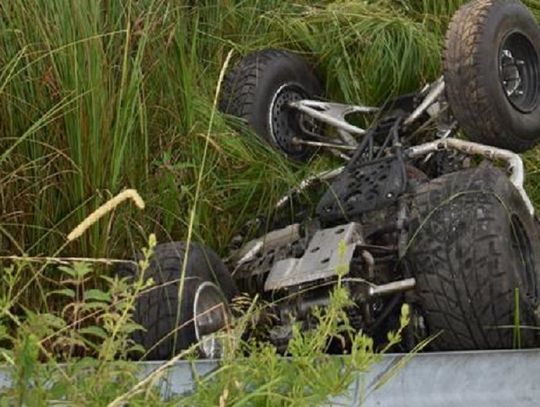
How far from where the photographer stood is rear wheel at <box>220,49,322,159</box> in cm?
497

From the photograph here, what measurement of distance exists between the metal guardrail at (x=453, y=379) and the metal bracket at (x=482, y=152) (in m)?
1.48

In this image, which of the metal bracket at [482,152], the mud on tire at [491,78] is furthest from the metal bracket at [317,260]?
the mud on tire at [491,78]

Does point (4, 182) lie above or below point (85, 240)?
above

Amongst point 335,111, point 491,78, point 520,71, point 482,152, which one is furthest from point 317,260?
point 335,111

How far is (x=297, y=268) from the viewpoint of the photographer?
363 centimetres

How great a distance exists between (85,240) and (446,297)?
1167 millimetres

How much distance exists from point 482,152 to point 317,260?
35.9 inches

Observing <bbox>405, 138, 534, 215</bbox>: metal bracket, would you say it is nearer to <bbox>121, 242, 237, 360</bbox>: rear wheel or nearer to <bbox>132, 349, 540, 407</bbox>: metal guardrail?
<bbox>121, 242, 237, 360</bbox>: rear wheel

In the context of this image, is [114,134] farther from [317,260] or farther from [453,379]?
[453,379]

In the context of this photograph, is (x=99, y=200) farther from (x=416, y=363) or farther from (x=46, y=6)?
(x=416, y=363)

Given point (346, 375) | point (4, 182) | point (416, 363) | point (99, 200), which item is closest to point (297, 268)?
point (99, 200)

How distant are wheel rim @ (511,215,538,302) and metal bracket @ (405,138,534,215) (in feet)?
0.41

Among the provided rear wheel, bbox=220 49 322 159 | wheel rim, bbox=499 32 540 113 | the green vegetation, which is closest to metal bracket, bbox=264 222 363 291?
the green vegetation

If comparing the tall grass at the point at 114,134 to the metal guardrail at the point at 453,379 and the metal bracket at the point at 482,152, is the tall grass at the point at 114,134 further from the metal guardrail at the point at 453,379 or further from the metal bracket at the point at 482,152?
the metal guardrail at the point at 453,379
